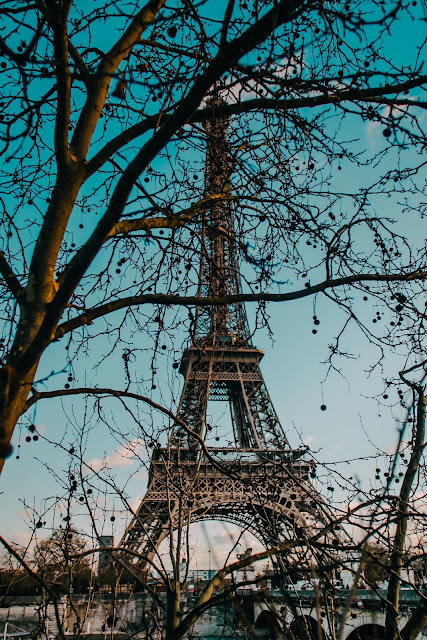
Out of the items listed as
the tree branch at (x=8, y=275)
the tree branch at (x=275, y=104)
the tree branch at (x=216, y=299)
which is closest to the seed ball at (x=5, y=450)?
the tree branch at (x=216, y=299)

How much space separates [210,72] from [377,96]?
1168 millimetres

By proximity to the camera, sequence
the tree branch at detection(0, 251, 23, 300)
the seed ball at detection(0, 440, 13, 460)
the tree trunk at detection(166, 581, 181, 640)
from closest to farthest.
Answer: the seed ball at detection(0, 440, 13, 460) → the tree branch at detection(0, 251, 23, 300) → the tree trunk at detection(166, 581, 181, 640)

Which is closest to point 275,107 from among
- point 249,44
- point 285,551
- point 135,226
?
point 249,44

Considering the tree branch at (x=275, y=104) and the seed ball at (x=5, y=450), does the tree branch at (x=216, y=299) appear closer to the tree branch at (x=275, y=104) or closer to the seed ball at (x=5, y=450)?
the tree branch at (x=275, y=104)

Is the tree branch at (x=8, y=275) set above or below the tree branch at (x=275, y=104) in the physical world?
below

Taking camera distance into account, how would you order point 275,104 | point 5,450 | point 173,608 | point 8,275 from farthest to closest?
point 173,608, point 275,104, point 8,275, point 5,450

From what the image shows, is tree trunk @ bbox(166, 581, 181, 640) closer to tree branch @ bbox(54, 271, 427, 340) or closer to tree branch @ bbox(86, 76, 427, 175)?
tree branch @ bbox(54, 271, 427, 340)

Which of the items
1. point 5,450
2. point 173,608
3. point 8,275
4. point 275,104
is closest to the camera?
point 5,450

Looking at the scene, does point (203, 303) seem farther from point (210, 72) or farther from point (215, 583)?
point (215, 583)

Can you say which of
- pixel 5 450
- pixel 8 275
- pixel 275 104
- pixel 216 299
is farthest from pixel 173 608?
pixel 275 104

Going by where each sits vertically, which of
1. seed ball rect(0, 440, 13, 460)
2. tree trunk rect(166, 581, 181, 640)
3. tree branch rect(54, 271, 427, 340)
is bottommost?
tree trunk rect(166, 581, 181, 640)

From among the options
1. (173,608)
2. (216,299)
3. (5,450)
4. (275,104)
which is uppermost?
(275,104)

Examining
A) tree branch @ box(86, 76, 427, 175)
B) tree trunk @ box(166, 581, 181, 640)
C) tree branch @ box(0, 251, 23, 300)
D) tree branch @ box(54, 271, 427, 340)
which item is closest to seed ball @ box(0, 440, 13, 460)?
tree branch @ box(54, 271, 427, 340)

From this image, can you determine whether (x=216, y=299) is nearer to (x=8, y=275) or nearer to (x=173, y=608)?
(x=8, y=275)
